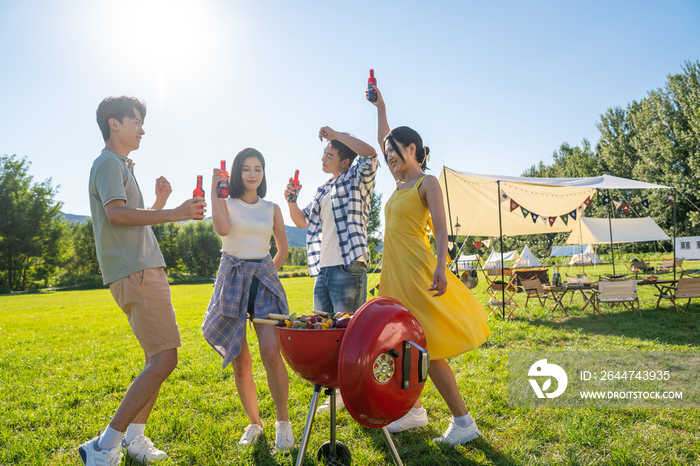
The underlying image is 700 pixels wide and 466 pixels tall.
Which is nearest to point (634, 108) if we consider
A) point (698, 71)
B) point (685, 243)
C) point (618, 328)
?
point (698, 71)

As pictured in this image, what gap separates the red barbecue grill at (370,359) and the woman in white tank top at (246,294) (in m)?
0.90

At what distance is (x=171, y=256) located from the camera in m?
56.9

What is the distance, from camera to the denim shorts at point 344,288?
120 inches

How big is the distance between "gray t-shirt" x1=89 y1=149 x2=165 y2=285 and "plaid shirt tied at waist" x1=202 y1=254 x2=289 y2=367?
52 cm

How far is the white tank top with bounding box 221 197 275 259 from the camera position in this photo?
288 cm

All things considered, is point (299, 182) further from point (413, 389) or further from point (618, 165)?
point (618, 165)

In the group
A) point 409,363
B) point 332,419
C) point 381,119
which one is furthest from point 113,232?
point 381,119

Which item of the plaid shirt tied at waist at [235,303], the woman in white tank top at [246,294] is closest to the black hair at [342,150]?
the woman in white tank top at [246,294]

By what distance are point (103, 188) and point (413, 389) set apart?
2.13 meters

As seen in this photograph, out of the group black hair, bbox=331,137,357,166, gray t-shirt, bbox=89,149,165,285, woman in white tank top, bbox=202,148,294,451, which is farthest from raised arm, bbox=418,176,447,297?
gray t-shirt, bbox=89,149,165,285

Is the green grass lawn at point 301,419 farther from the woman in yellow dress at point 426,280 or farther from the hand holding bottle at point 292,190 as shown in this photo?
the hand holding bottle at point 292,190

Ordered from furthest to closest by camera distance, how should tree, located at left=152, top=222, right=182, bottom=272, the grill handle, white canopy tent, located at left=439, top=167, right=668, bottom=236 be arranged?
tree, located at left=152, top=222, right=182, bottom=272 → white canopy tent, located at left=439, top=167, right=668, bottom=236 → the grill handle

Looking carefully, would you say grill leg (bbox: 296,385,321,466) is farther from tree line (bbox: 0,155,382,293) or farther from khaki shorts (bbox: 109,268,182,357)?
tree line (bbox: 0,155,382,293)

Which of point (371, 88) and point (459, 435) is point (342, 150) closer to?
point (371, 88)
